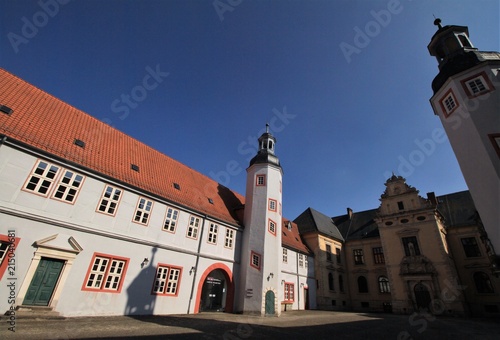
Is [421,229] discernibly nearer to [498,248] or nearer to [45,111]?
[498,248]

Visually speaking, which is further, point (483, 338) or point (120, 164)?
point (120, 164)

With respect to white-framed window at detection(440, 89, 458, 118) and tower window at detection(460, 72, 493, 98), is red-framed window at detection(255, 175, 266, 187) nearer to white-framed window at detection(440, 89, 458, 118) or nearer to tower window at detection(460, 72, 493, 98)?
white-framed window at detection(440, 89, 458, 118)

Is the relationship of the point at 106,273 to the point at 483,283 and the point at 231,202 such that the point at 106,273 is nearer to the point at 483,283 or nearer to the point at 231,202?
the point at 231,202

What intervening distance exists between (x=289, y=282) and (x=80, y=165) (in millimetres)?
21207

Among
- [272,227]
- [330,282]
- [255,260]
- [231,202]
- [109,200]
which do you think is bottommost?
[330,282]

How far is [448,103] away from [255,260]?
17688 millimetres

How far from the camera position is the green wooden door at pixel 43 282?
10.0m

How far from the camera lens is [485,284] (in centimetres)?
2444

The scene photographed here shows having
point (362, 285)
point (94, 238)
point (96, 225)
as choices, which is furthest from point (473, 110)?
point (362, 285)

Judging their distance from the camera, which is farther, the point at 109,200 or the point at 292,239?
the point at 292,239

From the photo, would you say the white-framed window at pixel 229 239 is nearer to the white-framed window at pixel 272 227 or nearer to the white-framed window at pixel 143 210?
the white-framed window at pixel 272 227

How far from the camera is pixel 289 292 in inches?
969

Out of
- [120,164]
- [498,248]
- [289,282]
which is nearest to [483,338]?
[498,248]

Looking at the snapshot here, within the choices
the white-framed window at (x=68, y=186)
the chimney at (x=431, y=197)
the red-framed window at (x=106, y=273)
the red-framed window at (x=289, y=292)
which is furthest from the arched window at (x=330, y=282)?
the white-framed window at (x=68, y=186)
